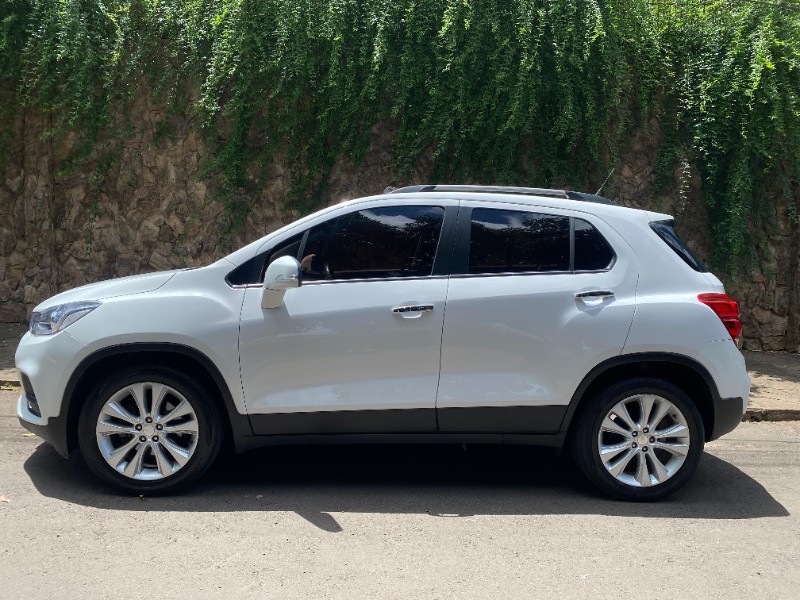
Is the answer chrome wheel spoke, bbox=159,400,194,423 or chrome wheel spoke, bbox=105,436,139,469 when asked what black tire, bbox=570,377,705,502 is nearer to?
chrome wheel spoke, bbox=159,400,194,423

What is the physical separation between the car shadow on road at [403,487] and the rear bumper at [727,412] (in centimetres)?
50

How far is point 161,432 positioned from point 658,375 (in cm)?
305

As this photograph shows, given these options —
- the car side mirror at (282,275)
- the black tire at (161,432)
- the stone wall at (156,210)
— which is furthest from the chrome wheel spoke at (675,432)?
the stone wall at (156,210)

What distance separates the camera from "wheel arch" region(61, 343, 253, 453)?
5.05 metres

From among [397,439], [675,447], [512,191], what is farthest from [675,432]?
[512,191]

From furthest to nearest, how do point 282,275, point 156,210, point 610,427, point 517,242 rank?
point 156,210
point 517,242
point 610,427
point 282,275

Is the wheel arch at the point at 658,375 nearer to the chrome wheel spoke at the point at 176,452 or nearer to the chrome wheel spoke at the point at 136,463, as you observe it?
the chrome wheel spoke at the point at 176,452

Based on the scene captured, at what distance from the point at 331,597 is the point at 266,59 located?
6983 mm

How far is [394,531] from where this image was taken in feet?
15.4

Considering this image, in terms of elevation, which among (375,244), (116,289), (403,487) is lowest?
(403,487)

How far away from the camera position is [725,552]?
4.49 m

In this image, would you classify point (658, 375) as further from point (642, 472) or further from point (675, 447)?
point (642, 472)

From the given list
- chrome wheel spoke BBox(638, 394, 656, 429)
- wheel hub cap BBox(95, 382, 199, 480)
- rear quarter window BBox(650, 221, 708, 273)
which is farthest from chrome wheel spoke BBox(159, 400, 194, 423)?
rear quarter window BBox(650, 221, 708, 273)

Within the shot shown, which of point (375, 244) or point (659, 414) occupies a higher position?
point (375, 244)
